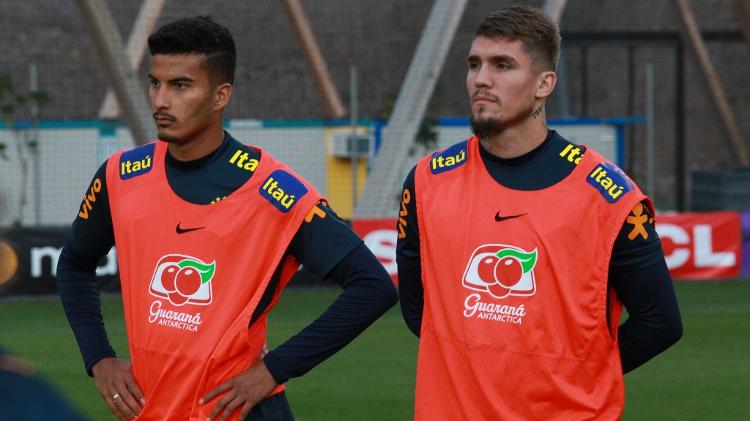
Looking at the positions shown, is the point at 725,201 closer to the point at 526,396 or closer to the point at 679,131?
the point at 679,131

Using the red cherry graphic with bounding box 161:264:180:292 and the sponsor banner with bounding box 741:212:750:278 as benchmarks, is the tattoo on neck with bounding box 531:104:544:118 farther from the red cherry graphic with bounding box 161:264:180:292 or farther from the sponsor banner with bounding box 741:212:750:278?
the sponsor banner with bounding box 741:212:750:278

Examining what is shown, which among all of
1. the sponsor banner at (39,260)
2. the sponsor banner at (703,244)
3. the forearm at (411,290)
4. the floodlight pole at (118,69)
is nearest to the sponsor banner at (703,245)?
the sponsor banner at (703,244)

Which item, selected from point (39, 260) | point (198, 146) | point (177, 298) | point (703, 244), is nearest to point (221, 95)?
point (198, 146)

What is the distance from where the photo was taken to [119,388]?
144 inches

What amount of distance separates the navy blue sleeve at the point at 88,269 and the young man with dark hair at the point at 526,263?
965mm

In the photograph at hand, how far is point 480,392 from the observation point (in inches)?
131

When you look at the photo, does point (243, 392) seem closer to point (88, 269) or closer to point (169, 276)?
point (169, 276)

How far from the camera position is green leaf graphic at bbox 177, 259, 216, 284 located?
3584mm

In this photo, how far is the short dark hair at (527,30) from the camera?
3.48 meters

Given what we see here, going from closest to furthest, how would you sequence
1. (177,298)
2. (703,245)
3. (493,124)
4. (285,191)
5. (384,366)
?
(493,124) → (177,298) → (285,191) → (384,366) → (703,245)

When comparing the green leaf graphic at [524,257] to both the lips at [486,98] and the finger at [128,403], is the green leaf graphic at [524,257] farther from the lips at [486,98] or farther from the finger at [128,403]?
the finger at [128,403]

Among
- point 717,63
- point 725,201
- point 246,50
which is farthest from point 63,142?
point 717,63

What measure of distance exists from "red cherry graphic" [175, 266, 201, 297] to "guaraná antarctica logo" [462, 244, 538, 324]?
74cm

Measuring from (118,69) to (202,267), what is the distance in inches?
393
